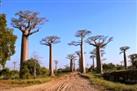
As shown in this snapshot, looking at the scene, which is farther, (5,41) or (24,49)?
(24,49)

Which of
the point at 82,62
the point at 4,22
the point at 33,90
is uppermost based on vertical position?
the point at 4,22

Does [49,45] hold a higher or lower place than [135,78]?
higher

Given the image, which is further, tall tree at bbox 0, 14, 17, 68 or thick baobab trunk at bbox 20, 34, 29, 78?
thick baobab trunk at bbox 20, 34, 29, 78

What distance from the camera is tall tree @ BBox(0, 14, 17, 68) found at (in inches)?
1017

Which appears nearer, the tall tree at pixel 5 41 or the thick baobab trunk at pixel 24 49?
the tall tree at pixel 5 41

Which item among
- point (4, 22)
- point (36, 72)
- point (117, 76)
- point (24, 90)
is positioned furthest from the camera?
point (36, 72)

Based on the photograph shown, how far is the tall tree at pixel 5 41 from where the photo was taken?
1017 inches

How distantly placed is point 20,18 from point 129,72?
1496cm

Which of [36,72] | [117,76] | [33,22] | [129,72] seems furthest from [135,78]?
[33,22]

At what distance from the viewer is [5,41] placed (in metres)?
26.1

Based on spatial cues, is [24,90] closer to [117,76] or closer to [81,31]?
[117,76]

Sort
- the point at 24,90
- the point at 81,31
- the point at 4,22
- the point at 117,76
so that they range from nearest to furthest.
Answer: the point at 24,90, the point at 4,22, the point at 117,76, the point at 81,31

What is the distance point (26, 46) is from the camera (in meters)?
34.7

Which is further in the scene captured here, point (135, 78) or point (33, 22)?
point (33, 22)
